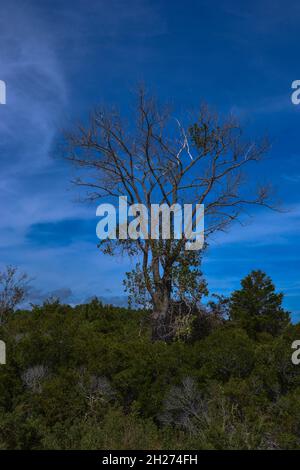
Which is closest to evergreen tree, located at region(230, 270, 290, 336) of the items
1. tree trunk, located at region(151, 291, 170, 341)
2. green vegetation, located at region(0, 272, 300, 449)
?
tree trunk, located at region(151, 291, 170, 341)

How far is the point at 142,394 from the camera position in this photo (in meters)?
12.2

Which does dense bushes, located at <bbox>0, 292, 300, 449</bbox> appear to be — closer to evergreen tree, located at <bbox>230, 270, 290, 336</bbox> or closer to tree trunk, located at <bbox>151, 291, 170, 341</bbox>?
tree trunk, located at <bbox>151, 291, 170, 341</bbox>

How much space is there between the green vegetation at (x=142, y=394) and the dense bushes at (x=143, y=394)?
2cm

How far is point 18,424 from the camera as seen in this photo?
944 cm

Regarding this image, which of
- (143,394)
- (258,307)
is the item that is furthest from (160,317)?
(143,394)

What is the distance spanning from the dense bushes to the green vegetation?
0.07 ft

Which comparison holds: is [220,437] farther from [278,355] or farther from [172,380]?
[278,355]

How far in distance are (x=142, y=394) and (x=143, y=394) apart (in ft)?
0.07

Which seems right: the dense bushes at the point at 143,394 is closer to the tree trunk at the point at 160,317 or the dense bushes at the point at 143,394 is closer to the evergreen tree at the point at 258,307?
the tree trunk at the point at 160,317

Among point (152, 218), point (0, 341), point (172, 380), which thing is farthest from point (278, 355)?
point (152, 218)

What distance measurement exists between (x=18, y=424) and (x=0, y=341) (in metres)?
4.92
